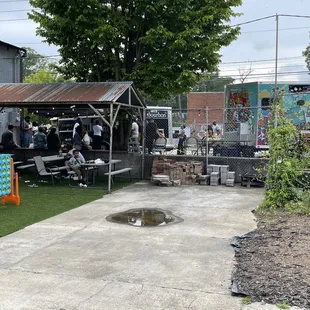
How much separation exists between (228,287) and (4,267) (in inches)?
112

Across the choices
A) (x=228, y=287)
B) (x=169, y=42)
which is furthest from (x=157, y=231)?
(x=169, y=42)

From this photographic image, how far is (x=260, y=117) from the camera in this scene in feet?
51.6

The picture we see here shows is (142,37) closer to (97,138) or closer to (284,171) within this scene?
(97,138)

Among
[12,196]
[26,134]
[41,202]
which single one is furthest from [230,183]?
[26,134]

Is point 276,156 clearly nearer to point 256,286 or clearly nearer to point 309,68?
point 256,286

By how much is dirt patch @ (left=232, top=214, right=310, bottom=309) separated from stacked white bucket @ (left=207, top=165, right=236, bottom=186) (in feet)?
16.7

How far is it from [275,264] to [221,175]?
7653mm

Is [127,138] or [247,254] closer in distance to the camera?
[247,254]

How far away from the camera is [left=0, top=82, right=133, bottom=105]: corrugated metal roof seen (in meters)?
11.3

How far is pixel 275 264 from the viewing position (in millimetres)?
5098

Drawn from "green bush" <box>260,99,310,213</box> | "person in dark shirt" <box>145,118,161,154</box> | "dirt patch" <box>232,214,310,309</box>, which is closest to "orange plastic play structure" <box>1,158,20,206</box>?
"dirt patch" <box>232,214,310,309</box>

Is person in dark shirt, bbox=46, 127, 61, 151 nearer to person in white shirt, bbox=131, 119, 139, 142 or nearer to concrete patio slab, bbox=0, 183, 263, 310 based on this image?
person in white shirt, bbox=131, 119, 139, 142

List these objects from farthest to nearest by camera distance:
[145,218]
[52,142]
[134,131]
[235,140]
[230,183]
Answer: [134,131] → [235,140] → [52,142] → [230,183] → [145,218]

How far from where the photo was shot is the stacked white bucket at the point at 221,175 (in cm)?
1242
